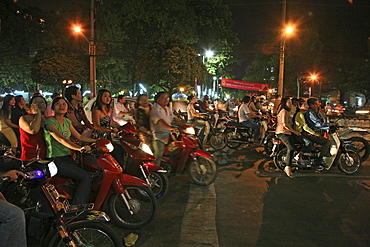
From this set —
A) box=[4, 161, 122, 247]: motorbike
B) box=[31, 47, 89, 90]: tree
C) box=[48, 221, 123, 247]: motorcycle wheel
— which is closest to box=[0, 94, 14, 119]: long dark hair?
box=[4, 161, 122, 247]: motorbike

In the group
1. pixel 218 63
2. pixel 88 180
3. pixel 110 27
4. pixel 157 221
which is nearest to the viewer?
pixel 88 180

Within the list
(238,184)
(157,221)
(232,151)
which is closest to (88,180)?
(157,221)

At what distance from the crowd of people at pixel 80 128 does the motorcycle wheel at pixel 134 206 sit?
1.59 feet

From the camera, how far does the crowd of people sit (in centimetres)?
389

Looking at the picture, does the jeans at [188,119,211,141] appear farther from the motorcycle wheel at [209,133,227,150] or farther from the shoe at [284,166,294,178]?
the shoe at [284,166,294,178]

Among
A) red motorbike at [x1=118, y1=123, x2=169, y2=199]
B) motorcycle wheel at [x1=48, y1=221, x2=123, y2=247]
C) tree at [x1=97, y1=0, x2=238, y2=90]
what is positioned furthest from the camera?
tree at [x1=97, y1=0, x2=238, y2=90]

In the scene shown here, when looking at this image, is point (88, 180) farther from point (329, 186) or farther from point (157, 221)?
point (329, 186)

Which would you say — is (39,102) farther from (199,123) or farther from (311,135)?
(199,123)

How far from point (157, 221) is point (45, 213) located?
Answer: 1.75 metres

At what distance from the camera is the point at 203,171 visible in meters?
6.43

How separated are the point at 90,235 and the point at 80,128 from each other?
12.1 feet

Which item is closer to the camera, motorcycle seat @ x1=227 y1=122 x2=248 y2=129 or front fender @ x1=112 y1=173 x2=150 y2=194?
front fender @ x1=112 y1=173 x2=150 y2=194

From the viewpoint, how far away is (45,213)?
11.2ft

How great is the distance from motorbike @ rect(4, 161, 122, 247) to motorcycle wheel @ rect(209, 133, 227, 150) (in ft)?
24.4
